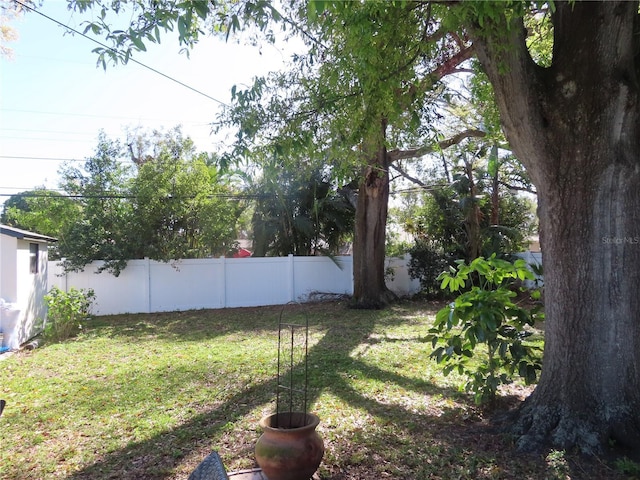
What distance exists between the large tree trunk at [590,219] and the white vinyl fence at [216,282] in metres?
11.5

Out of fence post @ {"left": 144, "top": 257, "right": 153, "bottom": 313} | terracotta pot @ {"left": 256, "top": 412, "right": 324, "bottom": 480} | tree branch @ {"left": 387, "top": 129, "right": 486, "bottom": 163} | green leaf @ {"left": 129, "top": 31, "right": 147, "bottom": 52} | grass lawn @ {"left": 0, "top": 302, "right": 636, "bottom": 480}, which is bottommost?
grass lawn @ {"left": 0, "top": 302, "right": 636, "bottom": 480}

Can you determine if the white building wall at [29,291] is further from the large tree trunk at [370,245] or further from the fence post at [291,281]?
the large tree trunk at [370,245]

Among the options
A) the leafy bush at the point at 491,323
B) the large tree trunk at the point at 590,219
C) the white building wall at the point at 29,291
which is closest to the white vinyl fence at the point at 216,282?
the white building wall at the point at 29,291

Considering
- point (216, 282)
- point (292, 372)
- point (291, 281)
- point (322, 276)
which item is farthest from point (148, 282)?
point (292, 372)

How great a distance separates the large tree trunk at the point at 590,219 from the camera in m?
3.58

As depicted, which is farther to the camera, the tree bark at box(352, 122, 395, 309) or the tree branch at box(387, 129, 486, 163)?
the tree bark at box(352, 122, 395, 309)

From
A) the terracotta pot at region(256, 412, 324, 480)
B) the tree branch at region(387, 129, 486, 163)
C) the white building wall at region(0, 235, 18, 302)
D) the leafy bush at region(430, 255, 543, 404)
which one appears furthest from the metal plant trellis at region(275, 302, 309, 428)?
the tree branch at region(387, 129, 486, 163)

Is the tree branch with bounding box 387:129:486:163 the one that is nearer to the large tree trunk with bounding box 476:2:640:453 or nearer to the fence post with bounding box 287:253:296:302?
the fence post with bounding box 287:253:296:302

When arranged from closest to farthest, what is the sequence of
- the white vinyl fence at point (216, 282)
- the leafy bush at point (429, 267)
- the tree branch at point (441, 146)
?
the tree branch at point (441, 146), the white vinyl fence at point (216, 282), the leafy bush at point (429, 267)

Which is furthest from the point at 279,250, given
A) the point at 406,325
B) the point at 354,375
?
the point at 354,375

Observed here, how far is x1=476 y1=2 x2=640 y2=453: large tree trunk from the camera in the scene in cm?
358

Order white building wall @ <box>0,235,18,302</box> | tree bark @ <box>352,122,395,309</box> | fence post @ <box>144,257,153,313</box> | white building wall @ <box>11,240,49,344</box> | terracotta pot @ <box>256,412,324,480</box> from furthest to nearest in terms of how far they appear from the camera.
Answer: tree bark @ <box>352,122,395,309</box>, fence post @ <box>144,257,153,313</box>, white building wall @ <box>11,240,49,344</box>, white building wall @ <box>0,235,18,302</box>, terracotta pot @ <box>256,412,324,480</box>

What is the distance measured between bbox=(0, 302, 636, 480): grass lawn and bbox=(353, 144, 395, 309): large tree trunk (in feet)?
15.2

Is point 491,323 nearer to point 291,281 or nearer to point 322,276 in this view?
point 291,281
